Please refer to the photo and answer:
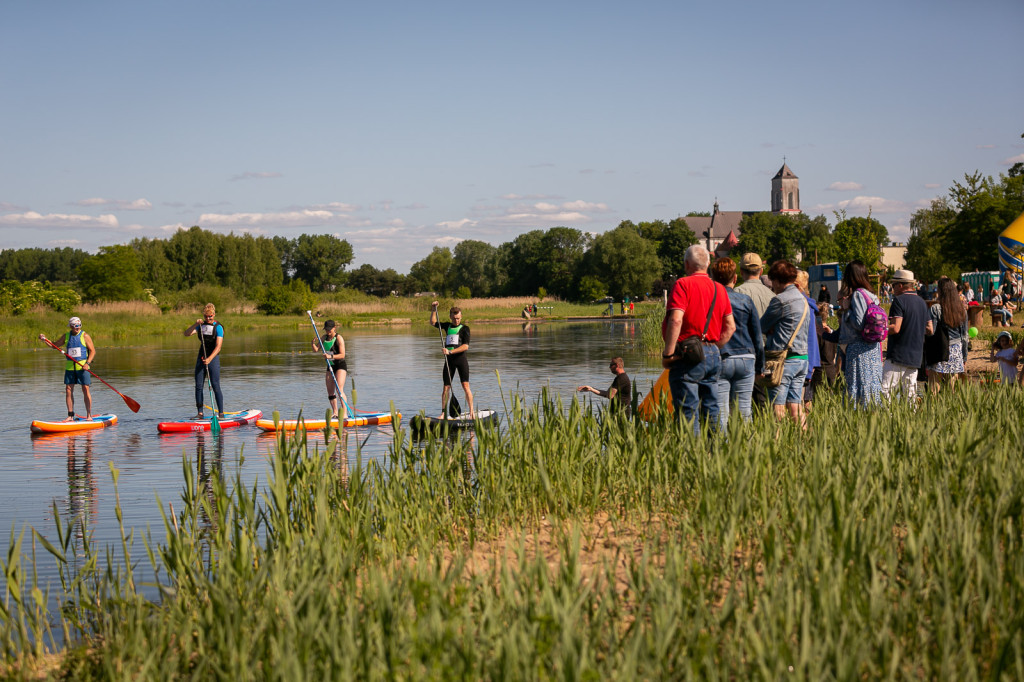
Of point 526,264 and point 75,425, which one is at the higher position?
point 526,264

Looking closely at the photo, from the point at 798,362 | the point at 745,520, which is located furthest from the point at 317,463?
the point at 798,362

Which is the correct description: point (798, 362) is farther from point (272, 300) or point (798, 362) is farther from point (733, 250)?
point (733, 250)

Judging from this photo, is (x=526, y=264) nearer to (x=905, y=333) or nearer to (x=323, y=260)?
(x=323, y=260)

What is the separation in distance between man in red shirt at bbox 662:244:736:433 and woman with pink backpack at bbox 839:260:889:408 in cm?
222

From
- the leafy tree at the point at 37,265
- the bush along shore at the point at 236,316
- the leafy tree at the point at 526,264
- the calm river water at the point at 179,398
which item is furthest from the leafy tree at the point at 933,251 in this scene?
the leafy tree at the point at 37,265

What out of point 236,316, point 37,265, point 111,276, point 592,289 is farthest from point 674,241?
point 37,265

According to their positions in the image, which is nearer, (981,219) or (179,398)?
(179,398)

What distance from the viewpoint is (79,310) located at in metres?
49.9

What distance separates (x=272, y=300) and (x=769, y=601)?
212 feet

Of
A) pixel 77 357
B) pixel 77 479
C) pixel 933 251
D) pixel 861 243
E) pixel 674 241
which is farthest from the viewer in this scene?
pixel 674 241

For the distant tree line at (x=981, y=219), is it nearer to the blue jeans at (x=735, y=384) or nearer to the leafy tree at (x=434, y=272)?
Result: the blue jeans at (x=735, y=384)

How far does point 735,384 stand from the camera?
24.0ft

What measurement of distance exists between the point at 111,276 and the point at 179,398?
5107cm

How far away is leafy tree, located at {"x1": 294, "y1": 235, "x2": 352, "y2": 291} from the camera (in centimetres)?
12356
